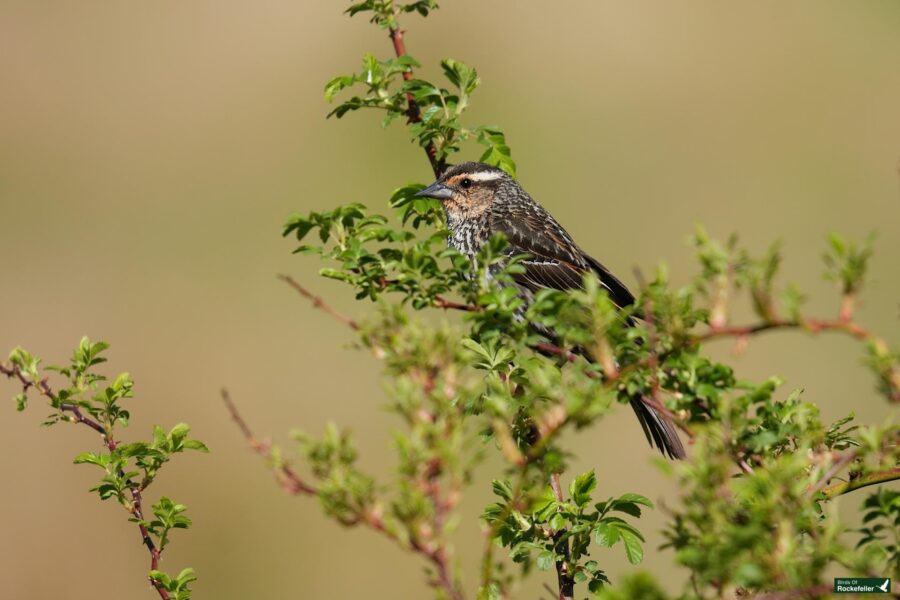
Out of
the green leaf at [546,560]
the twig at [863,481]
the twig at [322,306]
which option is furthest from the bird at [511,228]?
the twig at [322,306]

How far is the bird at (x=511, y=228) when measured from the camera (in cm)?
566

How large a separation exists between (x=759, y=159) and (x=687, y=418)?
1336 centimetres

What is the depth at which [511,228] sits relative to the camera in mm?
5879

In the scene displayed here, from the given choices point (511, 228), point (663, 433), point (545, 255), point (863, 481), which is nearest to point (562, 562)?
point (863, 481)

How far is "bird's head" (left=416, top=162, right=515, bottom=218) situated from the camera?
5.69 metres

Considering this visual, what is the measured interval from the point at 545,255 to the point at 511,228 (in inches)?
10.4

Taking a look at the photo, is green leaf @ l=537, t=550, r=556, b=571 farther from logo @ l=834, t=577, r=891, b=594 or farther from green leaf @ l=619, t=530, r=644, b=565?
logo @ l=834, t=577, r=891, b=594

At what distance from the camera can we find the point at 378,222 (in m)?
2.69

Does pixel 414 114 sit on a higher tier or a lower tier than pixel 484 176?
lower

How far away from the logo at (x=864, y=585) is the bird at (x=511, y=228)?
3.45 meters

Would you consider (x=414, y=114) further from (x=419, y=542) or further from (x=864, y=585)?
(x=419, y=542)

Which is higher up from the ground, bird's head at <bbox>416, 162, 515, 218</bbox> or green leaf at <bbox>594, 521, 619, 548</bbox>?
bird's head at <bbox>416, 162, 515, 218</bbox>

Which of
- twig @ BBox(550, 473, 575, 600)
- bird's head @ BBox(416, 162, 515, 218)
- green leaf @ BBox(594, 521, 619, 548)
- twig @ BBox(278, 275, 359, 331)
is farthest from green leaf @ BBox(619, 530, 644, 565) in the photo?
bird's head @ BBox(416, 162, 515, 218)

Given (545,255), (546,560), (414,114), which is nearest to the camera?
(546,560)
